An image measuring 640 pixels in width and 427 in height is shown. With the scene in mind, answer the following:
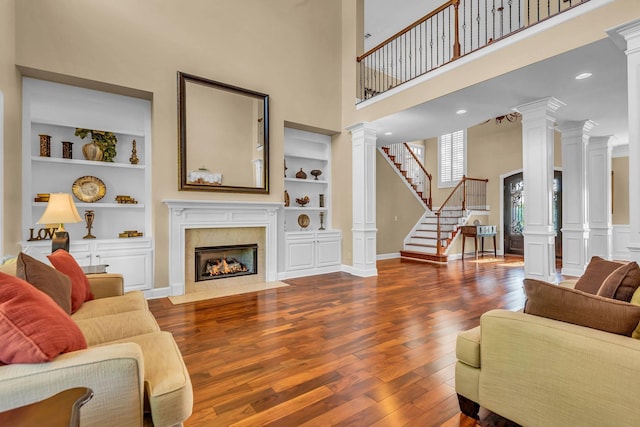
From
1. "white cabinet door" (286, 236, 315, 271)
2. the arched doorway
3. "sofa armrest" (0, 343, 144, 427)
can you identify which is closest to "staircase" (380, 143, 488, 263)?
the arched doorway

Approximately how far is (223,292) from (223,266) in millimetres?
532

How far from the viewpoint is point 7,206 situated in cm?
341

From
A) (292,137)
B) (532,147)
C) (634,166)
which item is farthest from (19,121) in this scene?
(532,147)

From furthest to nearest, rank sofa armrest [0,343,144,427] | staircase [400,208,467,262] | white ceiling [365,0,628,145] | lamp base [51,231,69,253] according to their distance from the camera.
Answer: staircase [400,208,467,262], white ceiling [365,0,628,145], lamp base [51,231,69,253], sofa armrest [0,343,144,427]

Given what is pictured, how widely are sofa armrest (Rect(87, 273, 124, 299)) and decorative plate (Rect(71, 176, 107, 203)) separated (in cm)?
184

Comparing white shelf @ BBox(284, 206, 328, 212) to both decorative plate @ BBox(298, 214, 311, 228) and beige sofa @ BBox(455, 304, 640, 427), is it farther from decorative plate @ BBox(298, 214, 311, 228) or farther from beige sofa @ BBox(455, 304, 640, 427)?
beige sofa @ BBox(455, 304, 640, 427)

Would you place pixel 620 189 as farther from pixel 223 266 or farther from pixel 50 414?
pixel 50 414

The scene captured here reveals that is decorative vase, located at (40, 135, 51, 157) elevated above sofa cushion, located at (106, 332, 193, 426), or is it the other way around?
decorative vase, located at (40, 135, 51, 157)

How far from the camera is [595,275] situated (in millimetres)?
2088

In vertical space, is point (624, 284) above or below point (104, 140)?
below

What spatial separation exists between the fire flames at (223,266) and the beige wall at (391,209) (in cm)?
397

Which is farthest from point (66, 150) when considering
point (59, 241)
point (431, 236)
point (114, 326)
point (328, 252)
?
point (431, 236)

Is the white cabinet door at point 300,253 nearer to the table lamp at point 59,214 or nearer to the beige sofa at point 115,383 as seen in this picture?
the table lamp at point 59,214

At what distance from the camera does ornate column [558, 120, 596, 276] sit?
5691 mm
